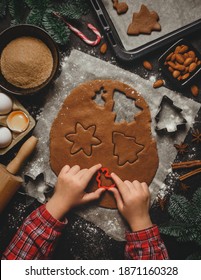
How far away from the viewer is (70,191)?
127cm

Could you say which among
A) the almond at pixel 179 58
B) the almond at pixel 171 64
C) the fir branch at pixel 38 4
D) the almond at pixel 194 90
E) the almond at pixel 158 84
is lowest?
the almond at pixel 194 90

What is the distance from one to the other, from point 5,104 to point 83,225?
0.52 m

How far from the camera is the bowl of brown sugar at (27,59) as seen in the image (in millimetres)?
1194

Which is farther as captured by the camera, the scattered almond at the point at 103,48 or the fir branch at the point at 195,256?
the scattered almond at the point at 103,48

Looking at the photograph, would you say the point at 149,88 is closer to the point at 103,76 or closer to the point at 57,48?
the point at 103,76

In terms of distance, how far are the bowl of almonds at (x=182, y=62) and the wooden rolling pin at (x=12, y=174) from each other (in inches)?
21.7

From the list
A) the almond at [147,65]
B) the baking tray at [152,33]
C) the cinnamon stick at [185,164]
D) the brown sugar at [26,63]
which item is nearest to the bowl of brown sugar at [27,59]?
the brown sugar at [26,63]

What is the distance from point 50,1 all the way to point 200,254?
40.8 inches

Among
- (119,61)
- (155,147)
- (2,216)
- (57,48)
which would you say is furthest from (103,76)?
(2,216)

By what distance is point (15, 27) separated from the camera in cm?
121

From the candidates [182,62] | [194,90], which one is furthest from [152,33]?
[194,90]

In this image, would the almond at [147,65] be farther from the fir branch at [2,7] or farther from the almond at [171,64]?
the fir branch at [2,7]

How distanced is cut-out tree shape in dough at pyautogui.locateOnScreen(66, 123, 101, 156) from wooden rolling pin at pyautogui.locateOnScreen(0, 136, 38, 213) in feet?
0.47

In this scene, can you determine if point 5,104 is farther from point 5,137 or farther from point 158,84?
point 158,84
